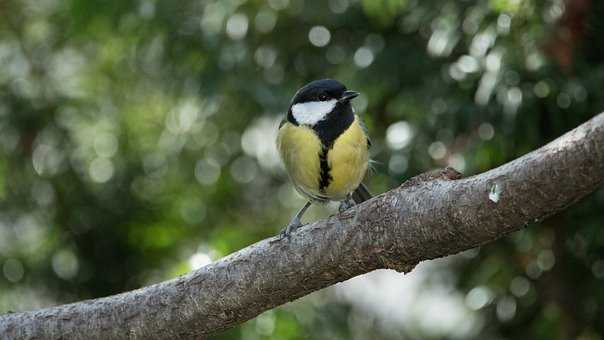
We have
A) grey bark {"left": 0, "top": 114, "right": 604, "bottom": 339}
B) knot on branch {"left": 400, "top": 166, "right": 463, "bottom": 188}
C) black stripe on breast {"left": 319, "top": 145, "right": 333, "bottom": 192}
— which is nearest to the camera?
grey bark {"left": 0, "top": 114, "right": 604, "bottom": 339}

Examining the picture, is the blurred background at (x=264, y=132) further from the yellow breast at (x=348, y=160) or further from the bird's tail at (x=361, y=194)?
the yellow breast at (x=348, y=160)

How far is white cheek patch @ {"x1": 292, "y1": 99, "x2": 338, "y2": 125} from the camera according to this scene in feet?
9.71

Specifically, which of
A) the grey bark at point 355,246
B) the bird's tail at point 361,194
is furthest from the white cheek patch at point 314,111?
the grey bark at point 355,246

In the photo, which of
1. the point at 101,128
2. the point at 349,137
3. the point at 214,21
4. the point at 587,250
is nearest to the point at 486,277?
the point at 587,250

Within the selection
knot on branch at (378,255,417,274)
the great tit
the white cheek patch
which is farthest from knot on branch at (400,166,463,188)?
the white cheek patch

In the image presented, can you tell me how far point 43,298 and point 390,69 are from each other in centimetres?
188

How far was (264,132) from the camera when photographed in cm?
393

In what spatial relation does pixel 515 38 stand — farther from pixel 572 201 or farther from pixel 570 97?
pixel 572 201

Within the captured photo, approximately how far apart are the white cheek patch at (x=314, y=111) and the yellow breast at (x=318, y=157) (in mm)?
33

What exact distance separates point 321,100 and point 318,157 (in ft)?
0.67

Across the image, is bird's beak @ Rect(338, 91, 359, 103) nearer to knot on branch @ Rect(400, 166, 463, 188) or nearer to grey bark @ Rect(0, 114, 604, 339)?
grey bark @ Rect(0, 114, 604, 339)

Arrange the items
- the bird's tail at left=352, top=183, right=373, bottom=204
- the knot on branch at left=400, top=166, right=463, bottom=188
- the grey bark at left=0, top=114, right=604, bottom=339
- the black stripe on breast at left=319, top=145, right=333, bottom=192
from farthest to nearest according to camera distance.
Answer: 1. the bird's tail at left=352, top=183, right=373, bottom=204
2. the black stripe on breast at left=319, top=145, right=333, bottom=192
3. the knot on branch at left=400, top=166, right=463, bottom=188
4. the grey bark at left=0, top=114, right=604, bottom=339

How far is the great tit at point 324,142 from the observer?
114 inches

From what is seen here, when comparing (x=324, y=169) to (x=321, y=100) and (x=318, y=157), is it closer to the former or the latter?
(x=318, y=157)
